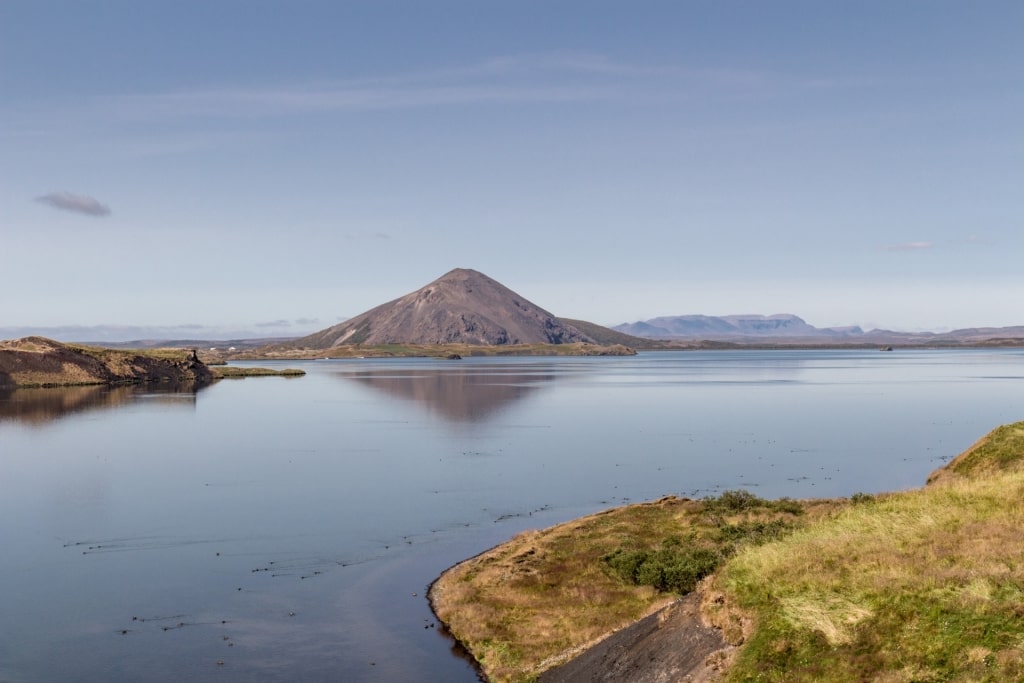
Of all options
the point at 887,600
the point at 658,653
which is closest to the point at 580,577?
the point at 658,653

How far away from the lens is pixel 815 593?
2302 cm

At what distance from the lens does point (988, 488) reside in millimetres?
31688

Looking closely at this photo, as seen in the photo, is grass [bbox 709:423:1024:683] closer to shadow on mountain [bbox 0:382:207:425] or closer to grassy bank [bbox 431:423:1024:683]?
grassy bank [bbox 431:423:1024:683]


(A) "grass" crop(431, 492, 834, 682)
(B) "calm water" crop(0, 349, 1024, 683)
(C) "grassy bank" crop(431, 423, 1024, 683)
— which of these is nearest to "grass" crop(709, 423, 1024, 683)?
(C) "grassy bank" crop(431, 423, 1024, 683)

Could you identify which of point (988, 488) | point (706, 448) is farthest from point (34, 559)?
point (706, 448)

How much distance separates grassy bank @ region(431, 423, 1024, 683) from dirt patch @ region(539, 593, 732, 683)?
646 millimetres

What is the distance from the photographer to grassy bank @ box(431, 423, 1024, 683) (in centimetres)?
2011

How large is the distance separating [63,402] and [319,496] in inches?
4748

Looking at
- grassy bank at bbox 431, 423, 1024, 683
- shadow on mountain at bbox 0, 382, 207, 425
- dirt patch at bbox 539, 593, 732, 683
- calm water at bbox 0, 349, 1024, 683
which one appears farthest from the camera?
shadow on mountain at bbox 0, 382, 207, 425

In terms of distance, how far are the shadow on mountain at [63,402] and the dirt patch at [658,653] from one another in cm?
12343

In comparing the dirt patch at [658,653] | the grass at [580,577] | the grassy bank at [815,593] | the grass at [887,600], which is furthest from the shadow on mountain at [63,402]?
the grass at [887,600]

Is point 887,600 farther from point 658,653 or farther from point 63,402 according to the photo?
point 63,402

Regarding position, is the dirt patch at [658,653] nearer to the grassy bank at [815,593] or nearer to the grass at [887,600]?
the grassy bank at [815,593]

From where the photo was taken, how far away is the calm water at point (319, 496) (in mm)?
36062
